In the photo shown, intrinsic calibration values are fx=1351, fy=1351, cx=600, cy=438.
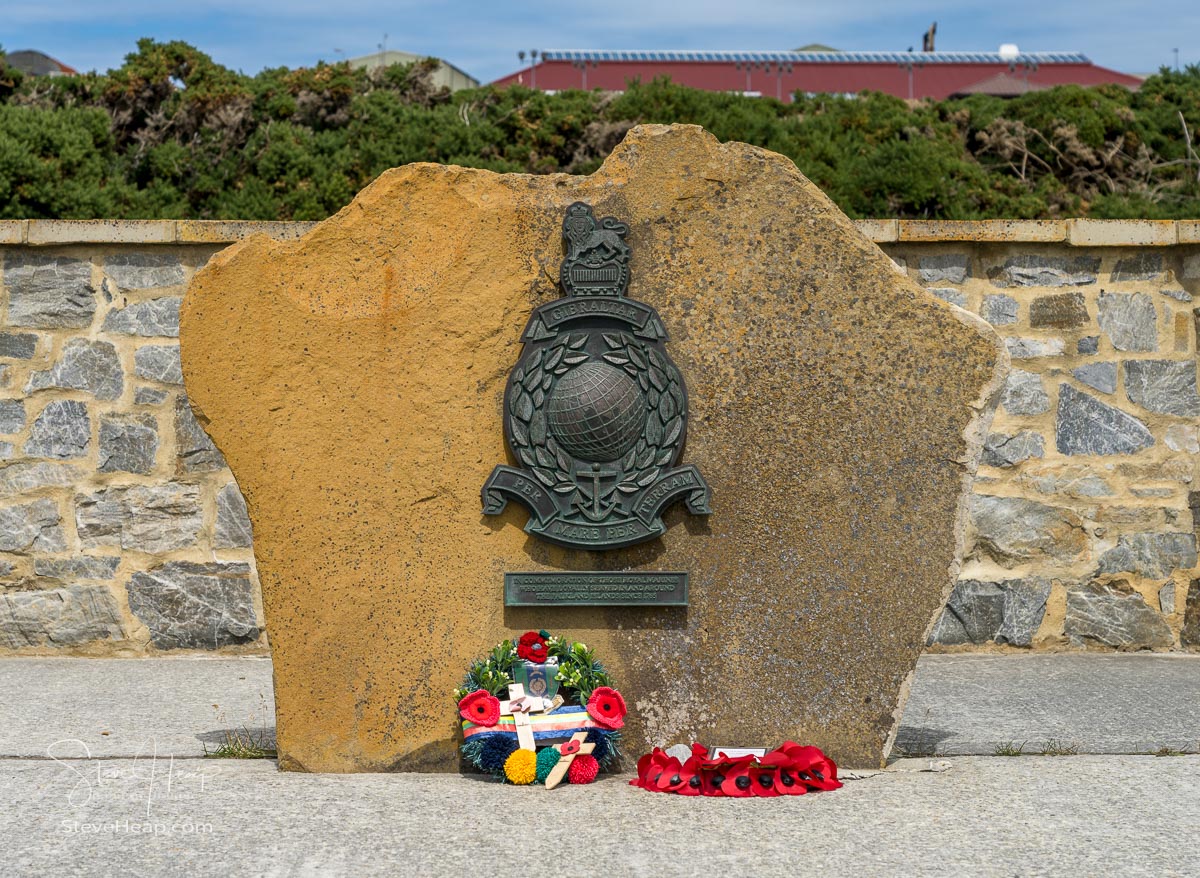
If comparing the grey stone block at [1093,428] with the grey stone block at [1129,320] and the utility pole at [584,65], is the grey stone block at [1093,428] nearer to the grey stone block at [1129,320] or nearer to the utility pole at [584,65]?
the grey stone block at [1129,320]

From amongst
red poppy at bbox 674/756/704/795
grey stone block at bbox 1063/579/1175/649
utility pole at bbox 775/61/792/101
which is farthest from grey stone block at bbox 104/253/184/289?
utility pole at bbox 775/61/792/101

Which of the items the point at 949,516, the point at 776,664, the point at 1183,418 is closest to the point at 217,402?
the point at 776,664

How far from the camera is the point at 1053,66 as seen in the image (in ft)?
55.0

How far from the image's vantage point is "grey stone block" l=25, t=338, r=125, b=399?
6176 millimetres

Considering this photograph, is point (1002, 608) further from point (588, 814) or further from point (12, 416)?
point (12, 416)

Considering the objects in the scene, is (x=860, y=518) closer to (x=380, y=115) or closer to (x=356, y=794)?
(x=356, y=794)

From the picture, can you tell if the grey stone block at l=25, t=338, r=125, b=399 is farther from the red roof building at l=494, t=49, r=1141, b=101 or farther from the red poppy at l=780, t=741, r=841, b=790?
the red roof building at l=494, t=49, r=1141, b=101

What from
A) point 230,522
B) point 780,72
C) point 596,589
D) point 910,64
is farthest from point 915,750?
point 910,64

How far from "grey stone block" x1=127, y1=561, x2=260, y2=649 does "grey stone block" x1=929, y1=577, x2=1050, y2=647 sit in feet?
10.6

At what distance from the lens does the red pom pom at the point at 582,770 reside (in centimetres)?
410

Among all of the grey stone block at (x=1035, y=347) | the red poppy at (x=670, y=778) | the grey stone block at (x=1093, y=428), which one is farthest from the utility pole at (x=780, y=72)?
the red poppy at (x=670, y=778)

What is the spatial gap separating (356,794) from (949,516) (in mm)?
1986

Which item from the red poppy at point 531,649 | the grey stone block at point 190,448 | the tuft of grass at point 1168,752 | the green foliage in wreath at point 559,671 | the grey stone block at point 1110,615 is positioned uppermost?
the grey stone block at point 190,448

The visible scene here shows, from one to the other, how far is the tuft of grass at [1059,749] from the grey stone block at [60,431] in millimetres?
4301
